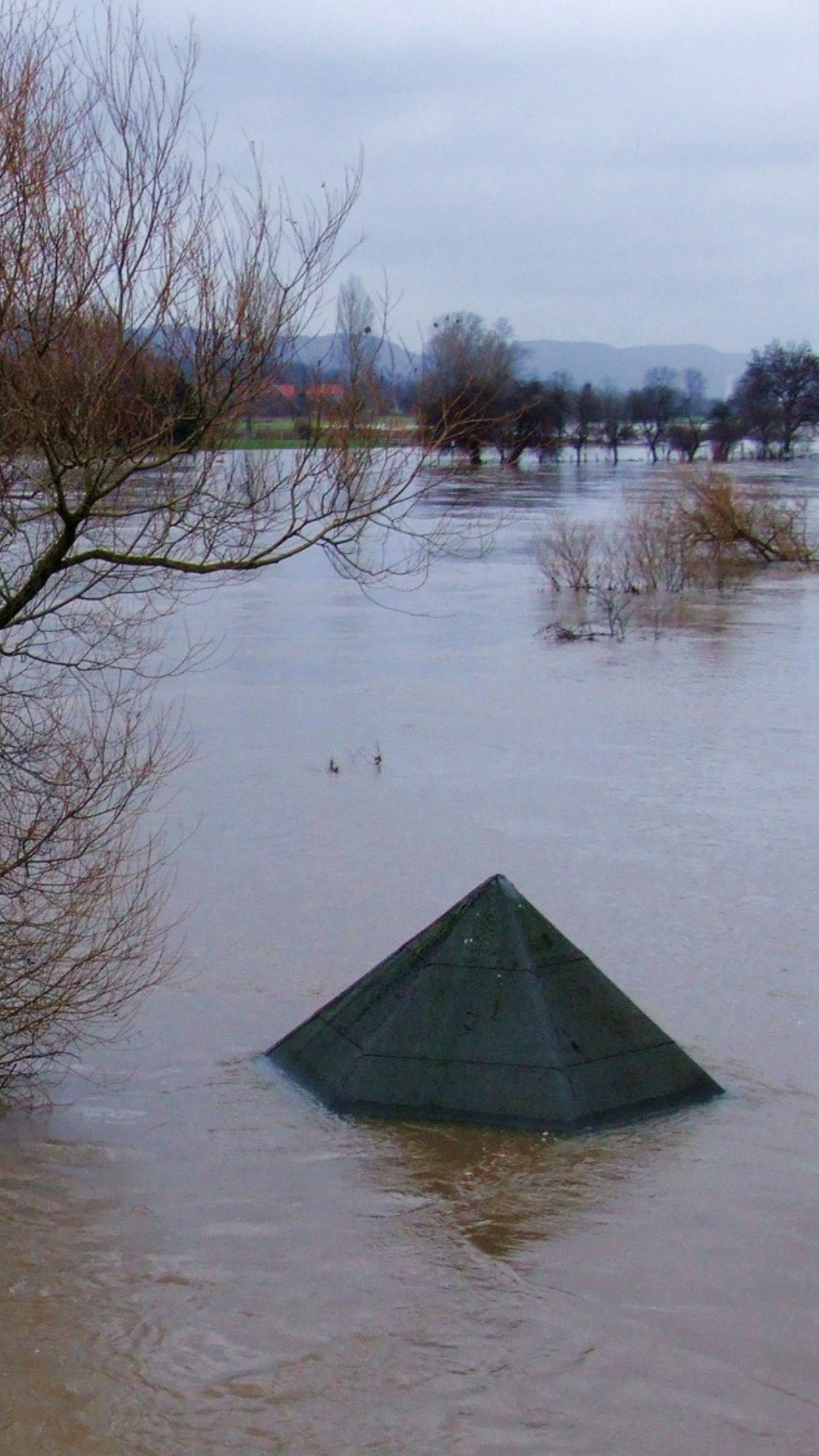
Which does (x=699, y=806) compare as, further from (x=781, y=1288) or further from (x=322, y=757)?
(x=781, y=1288)

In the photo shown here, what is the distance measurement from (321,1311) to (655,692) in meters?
12.3

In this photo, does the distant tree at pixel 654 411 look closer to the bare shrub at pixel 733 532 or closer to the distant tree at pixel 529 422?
the distant tree at pixel 529 422

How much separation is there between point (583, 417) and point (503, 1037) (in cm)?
5768

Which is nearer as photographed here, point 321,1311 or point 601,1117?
point 321,1311

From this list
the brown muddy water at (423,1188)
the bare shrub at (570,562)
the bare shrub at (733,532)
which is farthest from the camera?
the bare shrub at (733,532)

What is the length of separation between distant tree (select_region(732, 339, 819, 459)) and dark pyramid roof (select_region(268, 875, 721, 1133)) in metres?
67.1

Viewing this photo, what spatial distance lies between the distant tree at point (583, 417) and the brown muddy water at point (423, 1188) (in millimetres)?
50277

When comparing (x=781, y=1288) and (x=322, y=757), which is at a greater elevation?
(x=322, y=757)

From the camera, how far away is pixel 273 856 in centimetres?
1105

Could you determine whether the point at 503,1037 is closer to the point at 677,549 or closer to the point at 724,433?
the point at 677,549

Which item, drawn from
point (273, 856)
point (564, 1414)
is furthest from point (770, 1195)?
point (273, 856)

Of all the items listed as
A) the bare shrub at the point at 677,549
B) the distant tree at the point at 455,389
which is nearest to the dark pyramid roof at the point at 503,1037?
the distant tree at the point at 455,389

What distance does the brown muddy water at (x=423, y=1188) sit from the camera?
519cm

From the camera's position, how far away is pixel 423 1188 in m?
6.68
